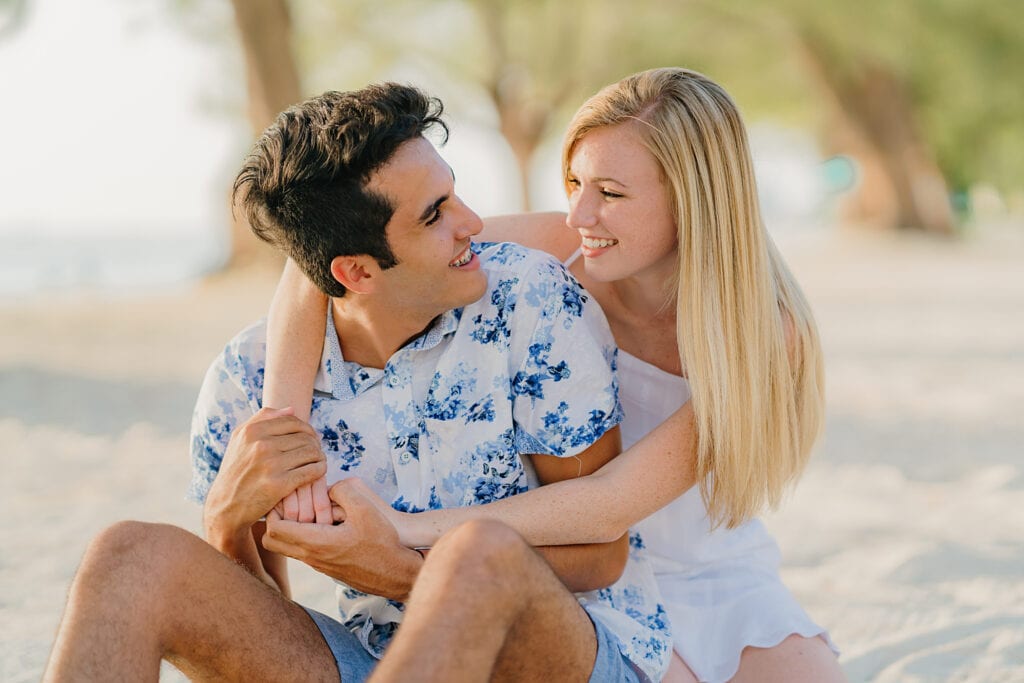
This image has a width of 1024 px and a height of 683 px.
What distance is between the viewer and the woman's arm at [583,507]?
2543 millimetres

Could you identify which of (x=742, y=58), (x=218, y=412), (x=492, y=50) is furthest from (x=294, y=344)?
(x=742, y=58)

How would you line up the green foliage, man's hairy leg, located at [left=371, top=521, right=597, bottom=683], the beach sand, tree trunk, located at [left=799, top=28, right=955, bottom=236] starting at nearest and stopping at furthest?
man's hairy leg, located at [left=371, top=521, right=597, bottom=683] < the beach sand < the green foliage < tree trunk, located at [left=799, top=28, right=955, bottom=236]

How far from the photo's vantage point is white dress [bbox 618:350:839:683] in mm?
2938

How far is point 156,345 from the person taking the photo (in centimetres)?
1042

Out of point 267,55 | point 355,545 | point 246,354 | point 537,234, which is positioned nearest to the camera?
point 355,545

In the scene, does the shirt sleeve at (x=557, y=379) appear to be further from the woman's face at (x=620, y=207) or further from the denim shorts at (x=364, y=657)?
the denim shorts at (x=364, y=657)

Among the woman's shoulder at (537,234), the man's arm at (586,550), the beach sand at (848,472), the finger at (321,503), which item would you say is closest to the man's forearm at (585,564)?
the man's arm at (586,550)

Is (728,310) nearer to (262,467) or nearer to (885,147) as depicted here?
(262,467)

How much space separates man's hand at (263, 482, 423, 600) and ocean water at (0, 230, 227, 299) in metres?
14.4

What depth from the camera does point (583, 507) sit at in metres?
2.57

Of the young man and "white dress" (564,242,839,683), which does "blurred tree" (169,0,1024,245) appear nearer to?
"white dress" (564,242,839,683)

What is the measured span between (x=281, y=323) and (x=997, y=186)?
118 ft

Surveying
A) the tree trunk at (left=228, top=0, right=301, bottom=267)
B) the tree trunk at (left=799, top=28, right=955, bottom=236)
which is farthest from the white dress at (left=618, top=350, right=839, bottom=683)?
the tree trunk at (left=799, top=28, right=955, bottom=236)

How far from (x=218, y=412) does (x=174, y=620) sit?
701mm
